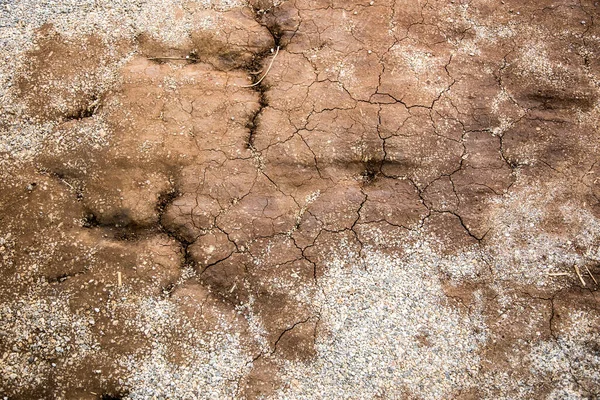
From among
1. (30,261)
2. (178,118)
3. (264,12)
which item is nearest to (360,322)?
(178,118)

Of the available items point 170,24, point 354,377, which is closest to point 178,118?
point 170,24

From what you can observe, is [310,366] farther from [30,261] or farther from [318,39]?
[318,39]

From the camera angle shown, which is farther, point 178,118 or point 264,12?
point 264,12

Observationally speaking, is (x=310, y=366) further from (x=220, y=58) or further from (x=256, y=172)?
(x=220, y=58)

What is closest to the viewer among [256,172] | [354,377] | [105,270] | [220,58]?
[354,377]

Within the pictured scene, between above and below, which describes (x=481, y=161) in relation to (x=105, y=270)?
above

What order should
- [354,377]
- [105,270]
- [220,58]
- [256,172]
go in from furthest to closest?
1. [220,58]
2. [256,172]
3. [105,270]
4. [354,377]

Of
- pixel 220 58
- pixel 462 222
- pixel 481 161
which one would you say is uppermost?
pixel 220 58
